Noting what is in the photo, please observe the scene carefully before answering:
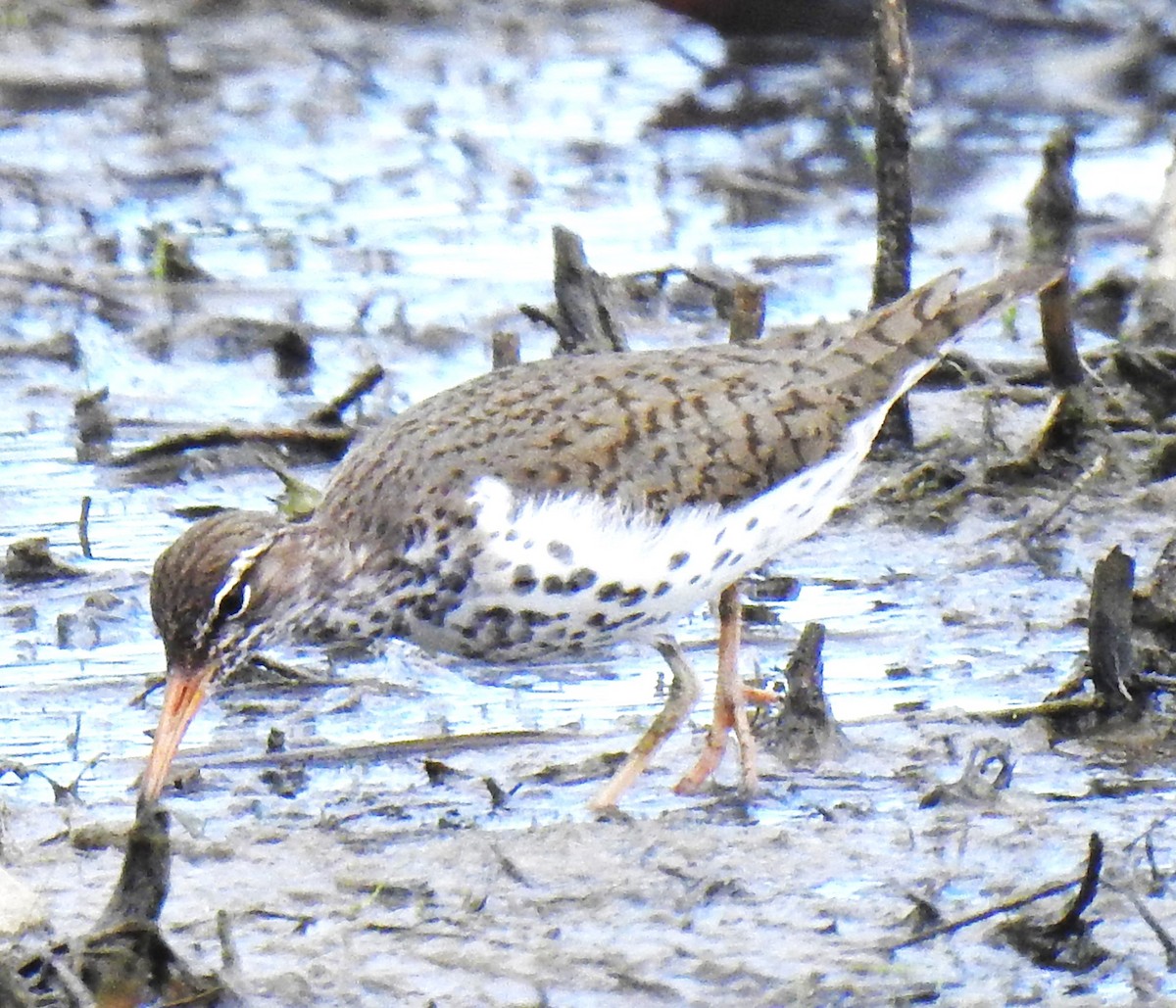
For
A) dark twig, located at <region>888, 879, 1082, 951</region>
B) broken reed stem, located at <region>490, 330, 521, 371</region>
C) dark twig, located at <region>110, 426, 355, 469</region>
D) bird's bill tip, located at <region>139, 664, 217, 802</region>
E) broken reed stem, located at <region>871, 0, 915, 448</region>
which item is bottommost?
dark twig, located at <region>888, 879, 1082, 951</region>

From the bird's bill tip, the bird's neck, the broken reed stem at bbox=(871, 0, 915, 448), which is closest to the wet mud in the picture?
the bird's bill tip

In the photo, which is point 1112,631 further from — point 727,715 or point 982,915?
point 982,915

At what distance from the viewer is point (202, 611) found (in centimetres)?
592

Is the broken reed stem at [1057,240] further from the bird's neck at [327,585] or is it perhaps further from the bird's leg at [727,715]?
the bird's neck at [327,585]

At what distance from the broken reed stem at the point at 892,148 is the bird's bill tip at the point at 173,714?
3.24 m

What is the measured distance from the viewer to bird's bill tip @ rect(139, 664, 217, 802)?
5887mm

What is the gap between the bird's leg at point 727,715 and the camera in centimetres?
647

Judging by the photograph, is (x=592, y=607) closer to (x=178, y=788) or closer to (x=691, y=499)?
(x=691, y=499)

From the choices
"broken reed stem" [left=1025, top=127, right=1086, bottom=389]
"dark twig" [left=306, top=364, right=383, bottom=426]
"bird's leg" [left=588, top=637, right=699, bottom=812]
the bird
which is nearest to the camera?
the bird

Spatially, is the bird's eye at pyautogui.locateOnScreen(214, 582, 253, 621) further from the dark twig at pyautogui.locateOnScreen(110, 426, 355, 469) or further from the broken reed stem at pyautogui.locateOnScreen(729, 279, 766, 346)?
the dark twig at pyautogui.locateOnScreen(110, 426, 355, 469)

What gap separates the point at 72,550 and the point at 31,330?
2.71 m

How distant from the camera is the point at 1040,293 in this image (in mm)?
8680

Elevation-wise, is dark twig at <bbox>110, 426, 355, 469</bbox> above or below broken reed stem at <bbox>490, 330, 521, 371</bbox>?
below

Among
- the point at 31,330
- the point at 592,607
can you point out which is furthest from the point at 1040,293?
the point at 31,330
